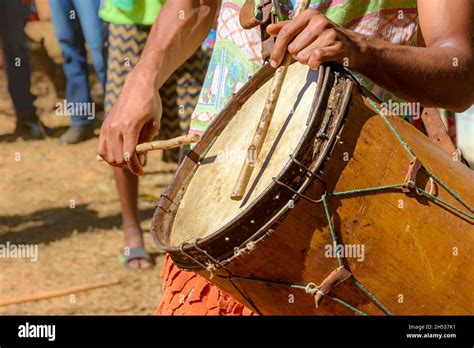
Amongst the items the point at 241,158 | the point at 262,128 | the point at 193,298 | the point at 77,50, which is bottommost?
the point at 77,50

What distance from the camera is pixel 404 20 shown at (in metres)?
2.62

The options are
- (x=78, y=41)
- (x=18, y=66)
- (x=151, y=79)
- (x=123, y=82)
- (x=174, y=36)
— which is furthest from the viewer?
(x=18, y=66)

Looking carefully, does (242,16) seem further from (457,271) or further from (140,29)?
(140,29)

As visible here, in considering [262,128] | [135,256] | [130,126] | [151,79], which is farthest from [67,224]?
[262,128]

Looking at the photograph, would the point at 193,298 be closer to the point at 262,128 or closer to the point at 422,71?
the point at 262,128

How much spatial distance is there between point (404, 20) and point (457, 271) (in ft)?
2.51

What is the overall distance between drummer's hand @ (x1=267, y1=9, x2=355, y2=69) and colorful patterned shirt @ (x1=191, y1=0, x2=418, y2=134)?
0.37 meters

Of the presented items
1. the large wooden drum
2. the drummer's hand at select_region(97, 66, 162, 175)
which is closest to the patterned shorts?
the drummer's hand at select_region(97, 66, 162, 175)

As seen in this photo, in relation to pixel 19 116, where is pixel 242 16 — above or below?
above

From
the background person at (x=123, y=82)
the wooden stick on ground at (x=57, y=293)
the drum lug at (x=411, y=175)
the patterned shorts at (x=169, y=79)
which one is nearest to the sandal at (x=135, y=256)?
the background person at (x=123, y=82)

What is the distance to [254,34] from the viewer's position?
2711 millimetres

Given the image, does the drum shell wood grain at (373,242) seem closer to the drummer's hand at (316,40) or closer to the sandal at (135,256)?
the drummer's hand at (316,40)

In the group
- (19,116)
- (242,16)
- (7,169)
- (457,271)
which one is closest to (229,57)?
(242,16)

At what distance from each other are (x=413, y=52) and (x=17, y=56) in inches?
272
